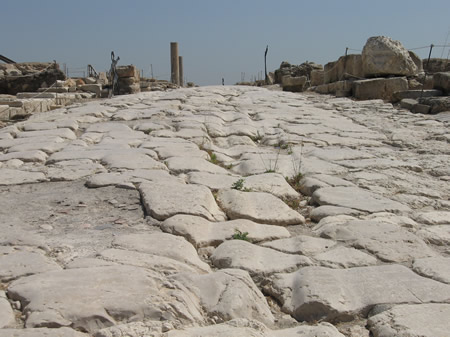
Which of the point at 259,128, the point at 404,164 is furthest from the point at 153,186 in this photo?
the point at 259,128

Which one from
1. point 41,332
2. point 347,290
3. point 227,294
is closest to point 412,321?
point 347,290

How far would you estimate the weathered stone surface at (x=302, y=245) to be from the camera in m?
2.28

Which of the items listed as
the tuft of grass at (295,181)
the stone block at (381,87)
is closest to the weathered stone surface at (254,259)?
the tuft of grass at (295,181)

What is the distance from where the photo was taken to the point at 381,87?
9219 millimetres

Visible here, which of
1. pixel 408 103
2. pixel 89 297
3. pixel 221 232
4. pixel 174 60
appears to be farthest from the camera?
pixel 174 60

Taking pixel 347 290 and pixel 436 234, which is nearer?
pixel 347 290

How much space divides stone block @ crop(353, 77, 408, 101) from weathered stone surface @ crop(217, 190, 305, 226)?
6.81 meters

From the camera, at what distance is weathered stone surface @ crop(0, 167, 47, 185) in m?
3.18

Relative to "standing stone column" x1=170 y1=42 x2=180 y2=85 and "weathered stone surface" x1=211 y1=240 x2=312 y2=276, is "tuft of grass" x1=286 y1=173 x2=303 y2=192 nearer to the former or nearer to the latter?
"weathered stone surface" x1=211 y1=240 x2=312 y2=276

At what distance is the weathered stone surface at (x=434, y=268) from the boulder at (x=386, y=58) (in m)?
8.24

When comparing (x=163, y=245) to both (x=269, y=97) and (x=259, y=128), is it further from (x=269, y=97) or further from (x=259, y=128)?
(x=269, y=97)

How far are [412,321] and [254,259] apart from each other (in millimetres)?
709

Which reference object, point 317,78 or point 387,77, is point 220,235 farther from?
point 317,78

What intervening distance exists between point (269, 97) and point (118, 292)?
773 centimetres
